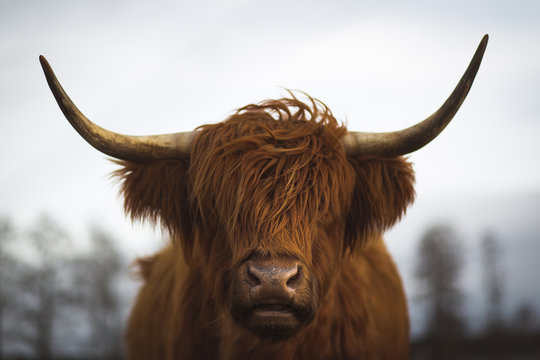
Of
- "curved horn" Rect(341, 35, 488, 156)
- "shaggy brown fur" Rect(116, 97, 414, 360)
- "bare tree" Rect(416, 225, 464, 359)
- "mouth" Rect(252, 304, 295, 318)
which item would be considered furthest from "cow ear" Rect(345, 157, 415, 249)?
"bare tree" Rect(416, 225, 464, 359)

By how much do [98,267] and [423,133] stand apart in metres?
30.5

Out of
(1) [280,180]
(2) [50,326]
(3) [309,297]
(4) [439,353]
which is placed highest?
(1) [280,180]

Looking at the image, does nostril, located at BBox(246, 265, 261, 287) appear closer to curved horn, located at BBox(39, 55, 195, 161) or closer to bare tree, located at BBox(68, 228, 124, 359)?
curved horn, located at BBox(39, 55, 195, 161)

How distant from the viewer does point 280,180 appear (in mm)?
2955

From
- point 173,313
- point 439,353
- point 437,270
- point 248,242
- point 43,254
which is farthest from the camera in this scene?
point 437,270

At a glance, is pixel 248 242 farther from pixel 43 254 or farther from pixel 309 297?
pixel 43 254

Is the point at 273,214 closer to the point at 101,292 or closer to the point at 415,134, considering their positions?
the point at 415,134

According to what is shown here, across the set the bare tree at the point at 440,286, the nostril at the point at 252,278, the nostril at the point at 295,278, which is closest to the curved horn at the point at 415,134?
the nostril at the point at 295,278

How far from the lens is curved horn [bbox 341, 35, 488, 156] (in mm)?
2863

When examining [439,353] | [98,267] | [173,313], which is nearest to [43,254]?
[98,267]

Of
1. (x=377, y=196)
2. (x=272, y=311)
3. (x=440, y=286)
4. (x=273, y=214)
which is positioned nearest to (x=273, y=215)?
(x=273, y=214)

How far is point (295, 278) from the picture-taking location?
97.9 inches

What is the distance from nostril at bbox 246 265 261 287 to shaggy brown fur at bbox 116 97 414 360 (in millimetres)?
150

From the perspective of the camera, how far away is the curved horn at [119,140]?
111 inches
